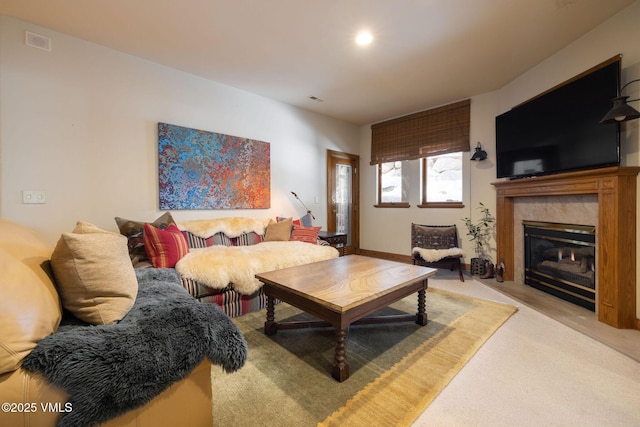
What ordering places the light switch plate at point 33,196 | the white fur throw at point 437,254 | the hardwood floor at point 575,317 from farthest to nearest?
the white fur throw at point 437,254 < the light switch plate at point 33,196 < the hardwood floor at point 575,317

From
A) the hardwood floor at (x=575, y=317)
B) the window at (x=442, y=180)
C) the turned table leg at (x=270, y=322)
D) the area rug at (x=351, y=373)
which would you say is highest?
the window at (x=442, y=180)

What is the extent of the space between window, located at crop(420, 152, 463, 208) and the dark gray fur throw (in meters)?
4.01

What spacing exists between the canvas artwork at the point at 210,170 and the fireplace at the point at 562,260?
3.54m

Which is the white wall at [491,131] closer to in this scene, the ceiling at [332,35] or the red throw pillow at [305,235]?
the ceiling at [332,35]

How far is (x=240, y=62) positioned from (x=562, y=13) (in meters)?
3.02

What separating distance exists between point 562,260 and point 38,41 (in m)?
5.54

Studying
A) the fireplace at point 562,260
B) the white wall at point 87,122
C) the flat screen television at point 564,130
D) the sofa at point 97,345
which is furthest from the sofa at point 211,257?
the flat screen television at point 564,130

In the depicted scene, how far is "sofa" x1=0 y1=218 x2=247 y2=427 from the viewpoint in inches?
30.0

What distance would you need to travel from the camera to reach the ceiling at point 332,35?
2.08 metres

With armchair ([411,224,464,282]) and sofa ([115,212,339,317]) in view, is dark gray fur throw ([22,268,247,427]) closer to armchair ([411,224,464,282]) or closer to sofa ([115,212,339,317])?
sofa ([115,212,339,317])

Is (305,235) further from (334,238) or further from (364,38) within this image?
(364,38)

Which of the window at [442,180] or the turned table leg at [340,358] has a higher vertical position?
the window at [442,180]

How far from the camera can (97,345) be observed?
2.86ft

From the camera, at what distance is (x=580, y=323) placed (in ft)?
7.27
